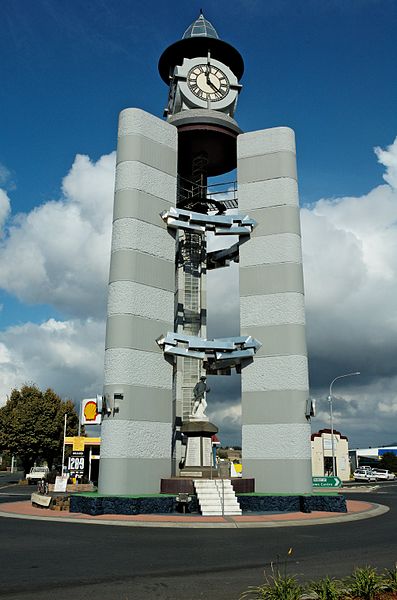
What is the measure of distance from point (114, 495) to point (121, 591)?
57.9 feet

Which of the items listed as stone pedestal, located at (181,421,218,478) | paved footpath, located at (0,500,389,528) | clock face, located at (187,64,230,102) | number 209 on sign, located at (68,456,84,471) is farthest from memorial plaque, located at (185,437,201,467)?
clock face, located at (187,64,230,102)

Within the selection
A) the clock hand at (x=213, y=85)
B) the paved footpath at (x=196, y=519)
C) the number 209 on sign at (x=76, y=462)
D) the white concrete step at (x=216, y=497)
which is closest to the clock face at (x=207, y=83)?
the clock hand at (x=213, y=85)

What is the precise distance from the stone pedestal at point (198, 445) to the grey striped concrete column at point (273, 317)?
2211 millimetres

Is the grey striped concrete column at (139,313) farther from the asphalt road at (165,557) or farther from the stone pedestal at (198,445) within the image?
the asphalt road at (165,557)

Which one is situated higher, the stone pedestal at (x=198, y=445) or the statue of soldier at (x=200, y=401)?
the statue of soldier at (x=200, y=401)

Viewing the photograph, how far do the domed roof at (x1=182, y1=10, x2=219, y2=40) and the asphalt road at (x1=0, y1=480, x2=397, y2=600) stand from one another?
36.4 m

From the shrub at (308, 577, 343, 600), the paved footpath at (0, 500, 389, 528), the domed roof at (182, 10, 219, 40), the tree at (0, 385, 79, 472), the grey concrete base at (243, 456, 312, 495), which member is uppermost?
the domed roof at (182, 10, 219, 40)

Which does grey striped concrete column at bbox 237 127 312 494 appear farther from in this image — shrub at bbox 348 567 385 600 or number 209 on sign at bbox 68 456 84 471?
number 209 on sign at bbox 68 456 84 471

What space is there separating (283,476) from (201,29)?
34.3 meters

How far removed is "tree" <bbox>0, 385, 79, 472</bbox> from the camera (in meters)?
60.2

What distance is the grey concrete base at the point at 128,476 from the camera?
2872 cm

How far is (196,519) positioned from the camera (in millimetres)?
25375

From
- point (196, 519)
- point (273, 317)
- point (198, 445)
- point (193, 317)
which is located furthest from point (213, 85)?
point (196, 519)

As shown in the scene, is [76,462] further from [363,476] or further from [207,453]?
[363,476]
